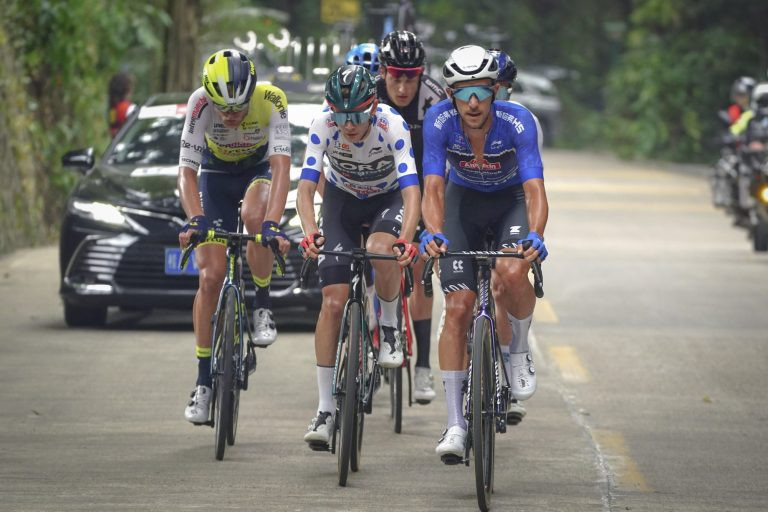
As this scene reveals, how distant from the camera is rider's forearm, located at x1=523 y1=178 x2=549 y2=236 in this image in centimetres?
809

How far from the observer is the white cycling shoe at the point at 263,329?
955 cm

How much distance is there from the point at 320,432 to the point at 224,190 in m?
1.85

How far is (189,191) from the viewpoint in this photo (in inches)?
363

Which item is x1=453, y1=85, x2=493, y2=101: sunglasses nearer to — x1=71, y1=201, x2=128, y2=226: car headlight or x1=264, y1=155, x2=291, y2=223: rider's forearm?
x1=264, y1=155, x2=291, y2=223: rider's forearm

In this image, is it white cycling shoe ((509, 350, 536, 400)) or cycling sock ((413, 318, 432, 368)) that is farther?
cycling sock ((413, 318, 432, 368))

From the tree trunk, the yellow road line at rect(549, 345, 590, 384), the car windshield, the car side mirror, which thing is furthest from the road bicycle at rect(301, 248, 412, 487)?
the tree trunk

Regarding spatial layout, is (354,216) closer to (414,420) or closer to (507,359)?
(507,359)

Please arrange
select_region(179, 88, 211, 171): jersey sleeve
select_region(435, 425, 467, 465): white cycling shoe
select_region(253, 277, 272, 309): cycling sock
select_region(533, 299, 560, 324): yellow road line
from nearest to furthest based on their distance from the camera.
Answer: select_region(435, 425, 467, 465): white cycling shoe < select_region(179, 88, 211, 171): jersey sleeve < select_region(253, 277, 272, 309): cycling sock < select_region(533, 299, 560, 324): yellow road line

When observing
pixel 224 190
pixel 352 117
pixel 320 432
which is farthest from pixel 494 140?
pixel 224 190

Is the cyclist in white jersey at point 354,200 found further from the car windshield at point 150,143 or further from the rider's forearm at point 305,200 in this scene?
the car windshield at point 150,143

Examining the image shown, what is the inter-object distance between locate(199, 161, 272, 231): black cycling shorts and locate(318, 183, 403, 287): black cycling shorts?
65 centimetres

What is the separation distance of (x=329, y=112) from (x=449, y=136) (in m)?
0.70

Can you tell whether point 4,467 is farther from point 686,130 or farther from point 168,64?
point 686,130

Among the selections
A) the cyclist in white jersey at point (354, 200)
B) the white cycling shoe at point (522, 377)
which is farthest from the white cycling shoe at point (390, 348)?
the white cycling shoe at point (522, 377)
